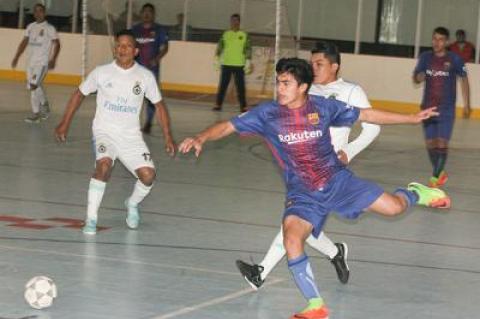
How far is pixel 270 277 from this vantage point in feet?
29.4

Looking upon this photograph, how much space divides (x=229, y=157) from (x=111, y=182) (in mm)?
3715

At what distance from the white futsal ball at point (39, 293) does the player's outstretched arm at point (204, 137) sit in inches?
49.2

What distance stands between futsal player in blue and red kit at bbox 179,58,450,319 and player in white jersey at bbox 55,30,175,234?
8.80ft

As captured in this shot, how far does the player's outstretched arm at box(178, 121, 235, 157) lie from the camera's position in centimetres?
773

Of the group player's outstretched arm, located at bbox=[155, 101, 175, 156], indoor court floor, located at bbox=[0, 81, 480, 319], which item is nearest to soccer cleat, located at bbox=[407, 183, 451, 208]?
indoor court floor, located at bbox=[0, 81, 480, 319]

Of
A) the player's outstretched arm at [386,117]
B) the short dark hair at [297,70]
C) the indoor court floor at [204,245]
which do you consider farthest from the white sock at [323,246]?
the short dark hair at [297,70]

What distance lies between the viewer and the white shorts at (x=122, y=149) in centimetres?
1057

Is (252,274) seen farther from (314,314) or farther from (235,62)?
(235,62)

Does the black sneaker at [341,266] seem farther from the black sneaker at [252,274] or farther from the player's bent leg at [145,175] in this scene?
the player's bent leg at [145,175]

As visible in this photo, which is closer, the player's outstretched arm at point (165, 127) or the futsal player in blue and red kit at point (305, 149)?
the futsal player in blue and red kit at point (305, 149)

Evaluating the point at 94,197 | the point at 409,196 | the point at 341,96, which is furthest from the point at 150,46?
the point at 409,196

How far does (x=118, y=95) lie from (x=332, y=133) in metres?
2.39

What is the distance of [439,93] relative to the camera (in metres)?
15.1

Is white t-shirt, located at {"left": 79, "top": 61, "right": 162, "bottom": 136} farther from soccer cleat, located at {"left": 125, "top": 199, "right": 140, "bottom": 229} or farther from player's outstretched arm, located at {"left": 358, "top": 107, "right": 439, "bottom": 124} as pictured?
player's outstretched arm, located at {"left": 358, "top": 107, "right": 439, "bottom": 124}
